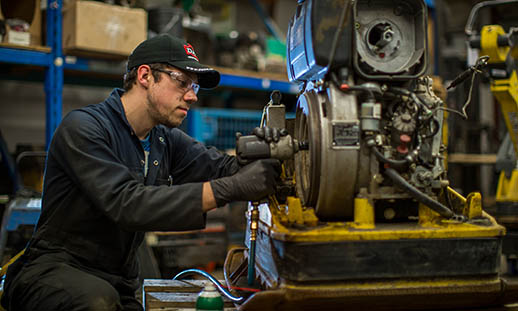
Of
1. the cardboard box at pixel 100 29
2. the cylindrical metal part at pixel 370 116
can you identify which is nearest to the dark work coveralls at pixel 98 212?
the cylindrical metal part at pixel 370 116

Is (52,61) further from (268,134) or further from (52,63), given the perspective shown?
(268,134)

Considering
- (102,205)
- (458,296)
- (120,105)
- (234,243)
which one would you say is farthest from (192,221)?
(234,243)

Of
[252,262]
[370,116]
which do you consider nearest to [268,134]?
[370,116]

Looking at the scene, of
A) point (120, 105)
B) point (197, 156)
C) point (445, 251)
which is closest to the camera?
point (445, 251)

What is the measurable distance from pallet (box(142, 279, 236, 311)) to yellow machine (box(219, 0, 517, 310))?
0.73ft

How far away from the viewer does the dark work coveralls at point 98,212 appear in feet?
5.08

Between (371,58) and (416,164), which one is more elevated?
(371,58)

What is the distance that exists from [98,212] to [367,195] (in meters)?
0.93

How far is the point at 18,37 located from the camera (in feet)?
11.4

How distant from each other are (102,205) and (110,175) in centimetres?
10

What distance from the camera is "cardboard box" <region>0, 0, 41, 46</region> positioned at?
11.3 feet

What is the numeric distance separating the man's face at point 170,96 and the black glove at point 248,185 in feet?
1.57

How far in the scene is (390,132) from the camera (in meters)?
1.62

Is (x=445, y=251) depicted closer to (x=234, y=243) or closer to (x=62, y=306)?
(x=62, y=306)
